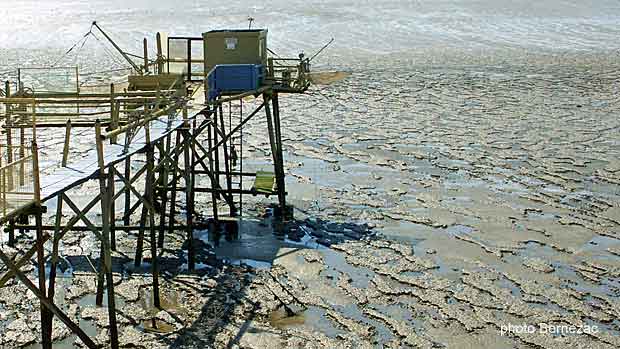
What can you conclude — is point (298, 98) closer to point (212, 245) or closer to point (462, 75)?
point (462, 75)

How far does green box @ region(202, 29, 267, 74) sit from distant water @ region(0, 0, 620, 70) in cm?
2998

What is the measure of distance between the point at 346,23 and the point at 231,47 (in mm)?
57067

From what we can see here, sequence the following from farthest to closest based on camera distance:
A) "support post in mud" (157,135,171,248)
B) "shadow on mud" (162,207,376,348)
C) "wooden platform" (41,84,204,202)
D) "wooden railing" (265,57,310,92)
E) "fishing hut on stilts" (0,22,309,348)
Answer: "wooden railing" (265,57,310,92) → "support post in mud" (157,135,171,248) → "shadow on mud" (162,207,376,348) → "fishing hut on stilts" (0,22,309,348) → "wooden platform" (41,84,204,202)

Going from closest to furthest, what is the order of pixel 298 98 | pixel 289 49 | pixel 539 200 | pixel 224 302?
pixel 224 302 → pixel 539 200 → pixel 298 98 → pixel 289 49

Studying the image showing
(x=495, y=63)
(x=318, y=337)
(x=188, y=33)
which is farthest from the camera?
(x=188, y=33)

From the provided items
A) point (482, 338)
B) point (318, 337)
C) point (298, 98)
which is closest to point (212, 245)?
point (318, 337)

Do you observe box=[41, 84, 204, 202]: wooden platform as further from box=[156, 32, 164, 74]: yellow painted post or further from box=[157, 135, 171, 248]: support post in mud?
box=[156, 32, 164, 74]: yellow painted post

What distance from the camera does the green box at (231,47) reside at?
22219mm

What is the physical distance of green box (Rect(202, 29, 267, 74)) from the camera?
22219 mm

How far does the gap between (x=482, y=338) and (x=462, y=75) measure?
3457 centimetres

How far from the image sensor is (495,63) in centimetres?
5425

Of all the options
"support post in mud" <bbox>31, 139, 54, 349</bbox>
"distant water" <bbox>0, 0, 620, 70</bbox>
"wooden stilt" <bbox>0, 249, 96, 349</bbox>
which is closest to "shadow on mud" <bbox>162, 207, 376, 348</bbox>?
"wooden stilt" <bbox>0, 249, 96, 349</bbox>

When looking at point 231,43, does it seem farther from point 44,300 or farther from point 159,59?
point 44,300

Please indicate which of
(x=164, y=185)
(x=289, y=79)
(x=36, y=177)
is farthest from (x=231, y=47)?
(x=36, y=177)
